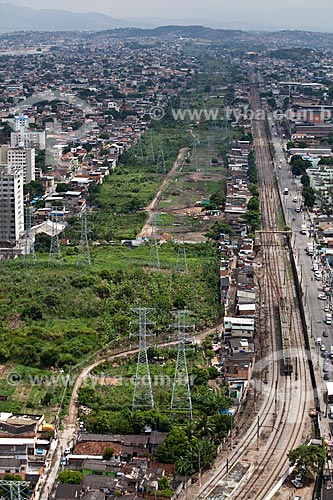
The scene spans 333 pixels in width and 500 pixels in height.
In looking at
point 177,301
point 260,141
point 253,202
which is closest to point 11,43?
point 260,141

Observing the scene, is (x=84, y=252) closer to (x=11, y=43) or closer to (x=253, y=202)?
(x=253, y=202)

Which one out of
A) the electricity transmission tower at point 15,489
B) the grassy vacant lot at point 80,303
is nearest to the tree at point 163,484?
the electricity transmission tower at point 15,489

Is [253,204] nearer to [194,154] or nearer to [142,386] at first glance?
[194,154]

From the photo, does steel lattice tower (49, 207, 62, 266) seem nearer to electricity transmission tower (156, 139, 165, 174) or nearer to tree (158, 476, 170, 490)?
electricity transmission tower (156, 139, 165, 174)

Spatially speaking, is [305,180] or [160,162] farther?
[160,162]

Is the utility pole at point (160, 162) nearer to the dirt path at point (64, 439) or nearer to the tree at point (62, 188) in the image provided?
the tree at point (62, 188)

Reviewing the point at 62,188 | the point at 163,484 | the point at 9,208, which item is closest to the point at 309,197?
Answer: the point at 62,188
